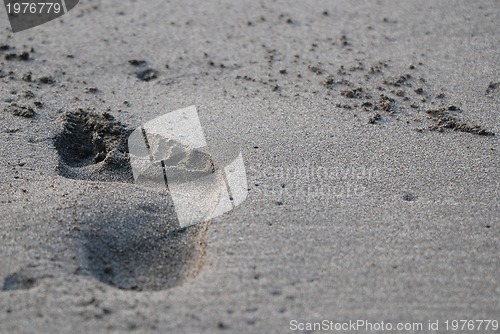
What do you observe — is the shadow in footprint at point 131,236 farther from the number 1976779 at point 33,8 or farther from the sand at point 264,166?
the number 1976779 at point 33,8

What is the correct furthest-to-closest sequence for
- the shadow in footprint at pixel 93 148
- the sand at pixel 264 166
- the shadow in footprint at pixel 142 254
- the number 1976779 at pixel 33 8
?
the number 1976779 at pixel 33 8 → the shadow in footprint at pixel 93 148 → the shadow in footprint at pixel 142 254 → the sand at pixel 264 166

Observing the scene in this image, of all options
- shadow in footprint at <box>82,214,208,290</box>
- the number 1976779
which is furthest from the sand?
the number 1976779

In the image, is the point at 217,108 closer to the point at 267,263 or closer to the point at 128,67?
the point at 128,67

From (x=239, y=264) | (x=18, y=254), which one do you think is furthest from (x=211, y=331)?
(x=18, y=254)

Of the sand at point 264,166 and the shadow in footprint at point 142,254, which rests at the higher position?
the sand at point 264,166

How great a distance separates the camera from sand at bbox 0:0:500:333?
2178 mm

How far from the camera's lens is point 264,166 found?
9.39ft

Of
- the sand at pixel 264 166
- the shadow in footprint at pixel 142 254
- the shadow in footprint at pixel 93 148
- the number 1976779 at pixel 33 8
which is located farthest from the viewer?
the number 1976779 at pixel 33 8

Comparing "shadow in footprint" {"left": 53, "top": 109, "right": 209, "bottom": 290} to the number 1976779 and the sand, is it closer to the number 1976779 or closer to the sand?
the sand

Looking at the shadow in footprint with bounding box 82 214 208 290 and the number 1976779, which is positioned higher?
the number 1976779

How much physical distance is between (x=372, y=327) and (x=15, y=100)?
2.32 m

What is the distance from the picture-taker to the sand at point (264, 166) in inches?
85.7

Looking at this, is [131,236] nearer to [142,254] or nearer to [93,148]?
[142,254]

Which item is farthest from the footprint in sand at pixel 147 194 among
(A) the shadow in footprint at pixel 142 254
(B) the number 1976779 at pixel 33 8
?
(B) the number 1976779 at pixel 33 8
